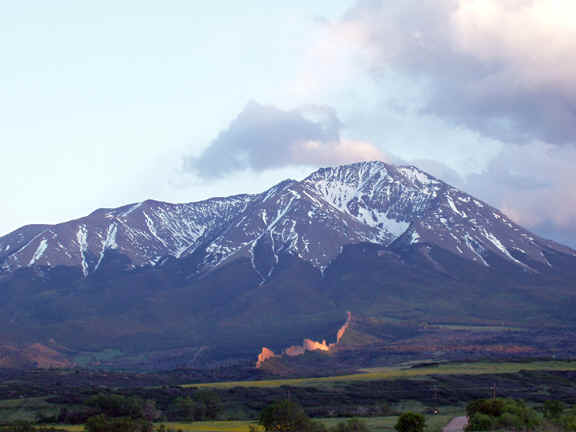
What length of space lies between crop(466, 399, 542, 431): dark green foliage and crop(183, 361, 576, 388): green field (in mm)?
59977

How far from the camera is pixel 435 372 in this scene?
522ft

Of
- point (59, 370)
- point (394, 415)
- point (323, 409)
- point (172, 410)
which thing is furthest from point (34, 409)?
point (59, 370)

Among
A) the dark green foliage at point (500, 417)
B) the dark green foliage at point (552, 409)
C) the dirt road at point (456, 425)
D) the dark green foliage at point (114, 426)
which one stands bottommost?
the dirt road at point (456, 425)

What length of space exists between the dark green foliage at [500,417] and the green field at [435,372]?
60.0 m

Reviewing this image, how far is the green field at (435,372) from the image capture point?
15280cm

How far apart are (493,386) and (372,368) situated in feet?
179

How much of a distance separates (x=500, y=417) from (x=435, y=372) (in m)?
77.0

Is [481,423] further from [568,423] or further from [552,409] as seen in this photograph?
[552,409]

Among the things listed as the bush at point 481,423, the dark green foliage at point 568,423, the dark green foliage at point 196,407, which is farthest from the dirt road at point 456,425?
the dark green foliage at point 196,407

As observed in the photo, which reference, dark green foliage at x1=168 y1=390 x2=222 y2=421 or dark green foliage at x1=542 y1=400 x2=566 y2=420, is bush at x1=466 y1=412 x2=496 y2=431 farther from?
dark green foliage at x1=168 y1=390 x2=222 y2=421

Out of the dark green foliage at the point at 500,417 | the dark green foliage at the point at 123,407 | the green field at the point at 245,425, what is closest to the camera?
the dark green foliage at the point at 500,417

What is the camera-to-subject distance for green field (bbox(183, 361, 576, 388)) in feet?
501

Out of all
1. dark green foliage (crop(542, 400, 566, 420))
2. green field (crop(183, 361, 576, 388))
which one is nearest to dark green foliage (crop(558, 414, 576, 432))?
dark green foliage (crop(542, 400, 566, 420))

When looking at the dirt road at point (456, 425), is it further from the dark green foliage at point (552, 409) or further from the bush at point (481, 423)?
the dark green foliage at point (552, 409)
